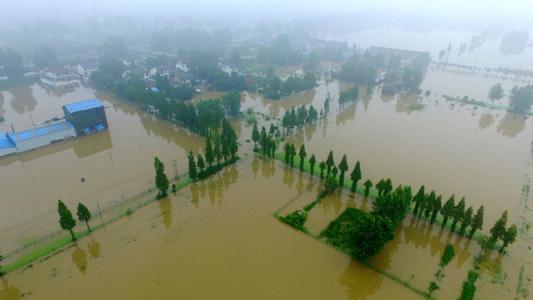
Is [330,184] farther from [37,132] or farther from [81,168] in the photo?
[37,132]

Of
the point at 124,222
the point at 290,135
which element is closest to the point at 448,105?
the point at 290,135

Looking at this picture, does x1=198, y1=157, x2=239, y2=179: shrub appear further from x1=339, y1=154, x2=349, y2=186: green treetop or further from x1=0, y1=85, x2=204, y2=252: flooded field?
x1=339, y1=154, x2=349, y2=186: green treetop

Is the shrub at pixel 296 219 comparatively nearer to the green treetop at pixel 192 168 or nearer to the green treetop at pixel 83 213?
the green treetop at pixel 192 168

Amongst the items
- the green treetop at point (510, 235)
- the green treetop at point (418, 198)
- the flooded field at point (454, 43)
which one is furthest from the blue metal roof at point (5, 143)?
the flooded field at point (454, 43)

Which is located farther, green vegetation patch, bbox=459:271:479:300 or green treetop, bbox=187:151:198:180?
green treetop, bbox=187:151:198:180

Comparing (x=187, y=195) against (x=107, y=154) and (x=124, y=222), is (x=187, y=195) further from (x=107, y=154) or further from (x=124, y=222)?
(x=107, y=154)

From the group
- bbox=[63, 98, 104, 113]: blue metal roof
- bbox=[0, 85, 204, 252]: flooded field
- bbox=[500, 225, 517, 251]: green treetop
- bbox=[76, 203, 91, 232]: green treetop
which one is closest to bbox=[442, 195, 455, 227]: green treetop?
bbox=[500, 225, 517, 251]: green treetop

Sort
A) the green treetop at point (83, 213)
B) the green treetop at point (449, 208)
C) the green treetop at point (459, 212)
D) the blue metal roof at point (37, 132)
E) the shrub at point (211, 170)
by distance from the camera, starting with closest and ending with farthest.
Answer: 1. the green treetop at point (459, 212)
2. the green treetop at point (83, 213)
3. the green treetop at point (449, 208)
4. the shrub at point (211, 170)
5. the blue metal roof at point (37, 132)
